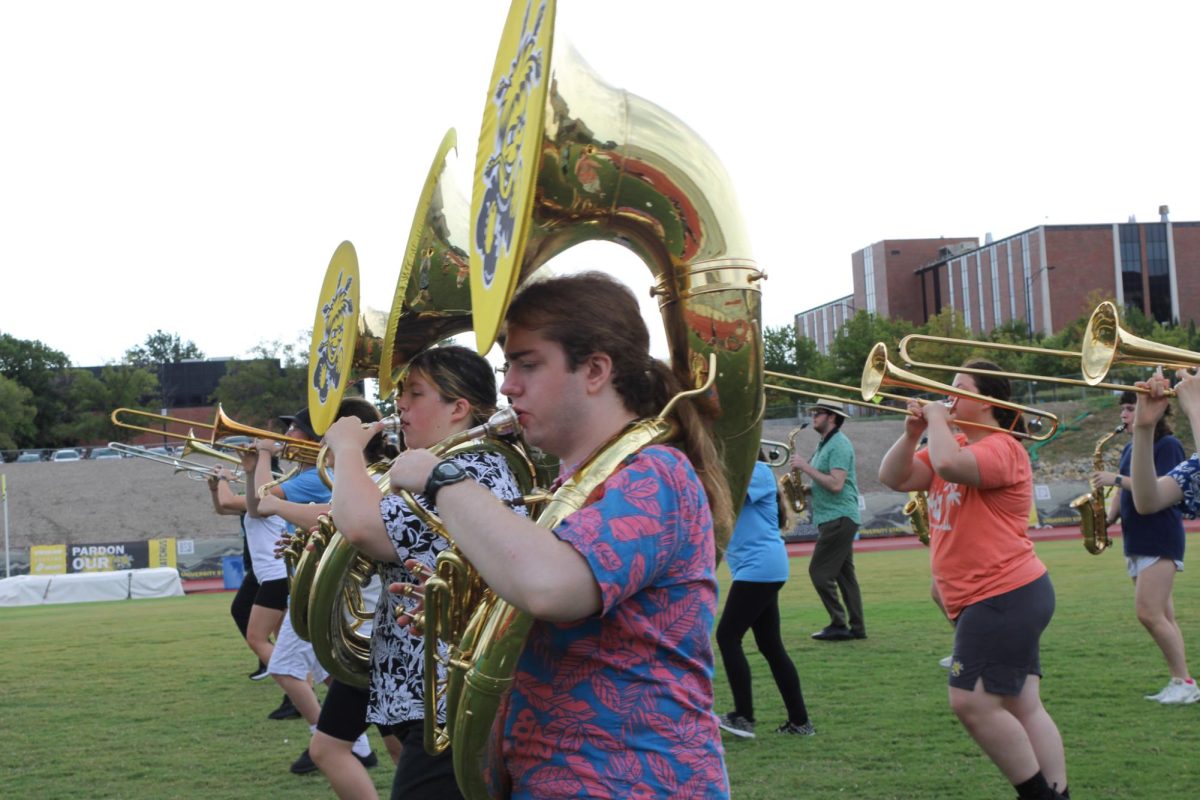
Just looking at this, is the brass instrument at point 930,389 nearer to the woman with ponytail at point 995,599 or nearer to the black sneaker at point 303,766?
the woman with ponytail at point 995,599

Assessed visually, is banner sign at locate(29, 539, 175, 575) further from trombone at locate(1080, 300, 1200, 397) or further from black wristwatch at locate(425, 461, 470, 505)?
black wristwatch at locate(425, 461, 470, 505)

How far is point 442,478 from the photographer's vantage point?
2.18 m

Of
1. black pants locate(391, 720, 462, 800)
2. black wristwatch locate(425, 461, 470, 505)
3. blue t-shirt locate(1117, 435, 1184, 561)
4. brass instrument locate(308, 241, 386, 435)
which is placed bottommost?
black pants locate(391, 720, 462, 800)

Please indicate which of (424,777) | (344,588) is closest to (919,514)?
(344,588)

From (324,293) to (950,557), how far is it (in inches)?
113

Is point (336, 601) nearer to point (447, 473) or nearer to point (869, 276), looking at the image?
point (447, 473)

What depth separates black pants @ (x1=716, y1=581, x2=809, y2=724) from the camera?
7285 mm

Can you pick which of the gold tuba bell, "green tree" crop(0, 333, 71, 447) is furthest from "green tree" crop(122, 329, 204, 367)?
the gold tuba bell

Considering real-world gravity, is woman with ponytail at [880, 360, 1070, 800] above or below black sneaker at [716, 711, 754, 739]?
above

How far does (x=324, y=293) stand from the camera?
4762mm

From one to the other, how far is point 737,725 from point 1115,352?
12.4 ft

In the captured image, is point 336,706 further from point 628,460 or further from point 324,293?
point 628,460

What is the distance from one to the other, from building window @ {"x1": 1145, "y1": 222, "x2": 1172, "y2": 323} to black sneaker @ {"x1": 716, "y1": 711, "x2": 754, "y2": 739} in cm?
7717

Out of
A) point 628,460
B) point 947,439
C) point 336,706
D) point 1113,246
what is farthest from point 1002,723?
point 1113,246
